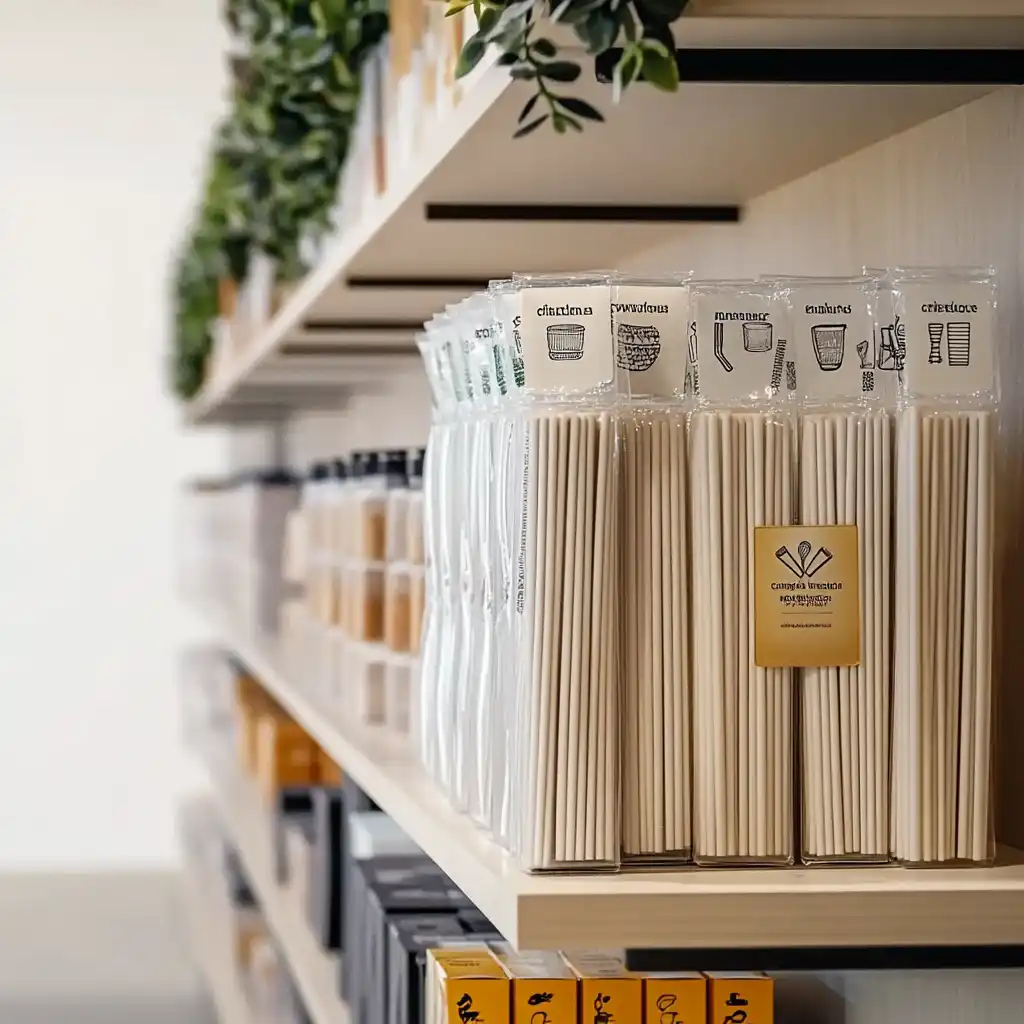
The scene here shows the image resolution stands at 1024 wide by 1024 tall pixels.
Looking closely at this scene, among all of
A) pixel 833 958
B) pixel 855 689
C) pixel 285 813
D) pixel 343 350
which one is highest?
pixel 343 350

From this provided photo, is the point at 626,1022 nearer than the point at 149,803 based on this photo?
Yes

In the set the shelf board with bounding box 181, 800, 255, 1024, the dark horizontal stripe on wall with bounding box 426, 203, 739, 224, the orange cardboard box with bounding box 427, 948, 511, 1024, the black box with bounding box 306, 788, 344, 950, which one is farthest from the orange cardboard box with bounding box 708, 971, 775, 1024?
the shelf board with bounding box 181, 800, 255, 1024

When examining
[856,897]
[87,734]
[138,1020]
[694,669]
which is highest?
[694,669]

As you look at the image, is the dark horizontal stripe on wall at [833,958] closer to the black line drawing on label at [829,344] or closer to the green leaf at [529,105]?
the black line drawing on label at [829,344]

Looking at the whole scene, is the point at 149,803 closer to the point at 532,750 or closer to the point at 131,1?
the point at 131,1

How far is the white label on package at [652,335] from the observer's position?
0.93m

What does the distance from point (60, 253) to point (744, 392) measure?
618 centimetres

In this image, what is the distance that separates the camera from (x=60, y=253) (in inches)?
264

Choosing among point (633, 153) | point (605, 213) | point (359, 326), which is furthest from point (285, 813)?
point (633, 153)

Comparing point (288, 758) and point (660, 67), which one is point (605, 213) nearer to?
A: point (660, 67)

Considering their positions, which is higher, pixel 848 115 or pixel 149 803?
pixel 848 115

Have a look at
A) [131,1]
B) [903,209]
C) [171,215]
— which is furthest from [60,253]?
[903,209]

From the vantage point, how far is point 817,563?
934 mm

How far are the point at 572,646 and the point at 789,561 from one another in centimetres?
13
